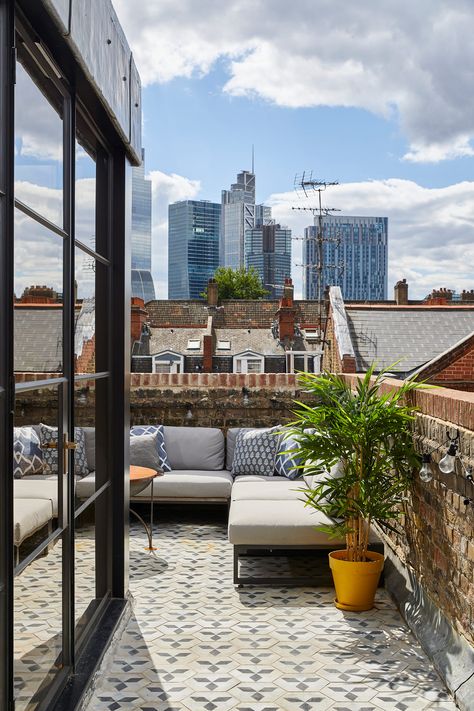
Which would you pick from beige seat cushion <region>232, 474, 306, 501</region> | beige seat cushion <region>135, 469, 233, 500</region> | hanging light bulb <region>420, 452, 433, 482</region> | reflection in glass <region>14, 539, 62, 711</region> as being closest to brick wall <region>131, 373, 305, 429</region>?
beige seat cushion <region>232, 474, 306, 501</region>

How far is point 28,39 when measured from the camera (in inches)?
94.5

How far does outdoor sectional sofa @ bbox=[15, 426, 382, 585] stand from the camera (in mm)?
2589

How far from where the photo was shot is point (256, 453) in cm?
675

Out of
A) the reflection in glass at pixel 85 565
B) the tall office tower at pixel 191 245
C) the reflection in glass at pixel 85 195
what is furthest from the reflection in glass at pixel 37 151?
the tall office tower at pixel 191 245

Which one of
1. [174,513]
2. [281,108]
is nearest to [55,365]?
[174,513]

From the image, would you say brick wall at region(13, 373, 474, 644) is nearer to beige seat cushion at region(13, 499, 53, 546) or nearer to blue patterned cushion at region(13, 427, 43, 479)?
blue patterned cushion at region(13, 427, 43, 479)

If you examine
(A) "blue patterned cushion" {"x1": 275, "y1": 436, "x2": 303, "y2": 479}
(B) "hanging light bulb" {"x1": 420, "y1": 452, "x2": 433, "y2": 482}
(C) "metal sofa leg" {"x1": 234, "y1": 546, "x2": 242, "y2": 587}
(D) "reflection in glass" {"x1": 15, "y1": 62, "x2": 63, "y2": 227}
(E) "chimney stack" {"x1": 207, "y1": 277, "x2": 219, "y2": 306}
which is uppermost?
(E) "chimney stack" {"x1": 207, "y1": 277, "x2": 219, "y2": 306}

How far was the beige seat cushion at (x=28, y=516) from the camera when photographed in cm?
225

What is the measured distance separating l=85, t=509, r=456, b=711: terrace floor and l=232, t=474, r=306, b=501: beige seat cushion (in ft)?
2.28

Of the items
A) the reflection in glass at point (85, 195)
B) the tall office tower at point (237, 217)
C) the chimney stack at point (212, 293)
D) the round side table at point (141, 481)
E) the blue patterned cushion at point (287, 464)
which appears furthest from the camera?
the tall office tower at point (237, 217)

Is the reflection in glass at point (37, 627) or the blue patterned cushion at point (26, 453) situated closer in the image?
the blue patterned cushion at point (26, 453)

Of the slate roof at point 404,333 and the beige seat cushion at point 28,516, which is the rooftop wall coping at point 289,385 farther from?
the slate roof at point 404,333

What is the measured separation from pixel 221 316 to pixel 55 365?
2626cm

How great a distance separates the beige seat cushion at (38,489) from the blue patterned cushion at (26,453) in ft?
0.09
